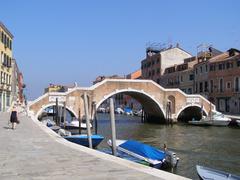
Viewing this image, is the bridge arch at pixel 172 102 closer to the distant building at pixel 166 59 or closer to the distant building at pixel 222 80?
the distant building at pixel 222 80

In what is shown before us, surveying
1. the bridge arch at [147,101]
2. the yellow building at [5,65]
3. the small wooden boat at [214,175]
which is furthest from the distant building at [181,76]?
the small wooden boat at [214,175]

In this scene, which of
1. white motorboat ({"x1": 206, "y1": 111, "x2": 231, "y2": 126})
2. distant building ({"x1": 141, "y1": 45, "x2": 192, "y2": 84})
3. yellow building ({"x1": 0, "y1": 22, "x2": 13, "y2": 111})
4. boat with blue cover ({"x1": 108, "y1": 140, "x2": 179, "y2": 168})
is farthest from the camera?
distant building ({"x1": 141, "y1": 45, "x2": 192, "y2": 84})

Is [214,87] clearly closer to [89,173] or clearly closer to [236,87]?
[236,87]

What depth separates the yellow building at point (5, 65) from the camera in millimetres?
34156

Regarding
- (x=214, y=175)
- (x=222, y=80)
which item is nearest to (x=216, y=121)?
(x=222, y=80)

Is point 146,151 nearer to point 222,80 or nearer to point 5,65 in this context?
point 5,65

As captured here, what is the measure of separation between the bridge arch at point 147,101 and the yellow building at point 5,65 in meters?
A: 8.73

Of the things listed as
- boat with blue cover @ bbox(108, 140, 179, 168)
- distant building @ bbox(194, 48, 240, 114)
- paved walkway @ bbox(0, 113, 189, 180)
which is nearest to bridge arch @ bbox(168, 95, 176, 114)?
distant building @ bbox(194, 48, 240, 114)

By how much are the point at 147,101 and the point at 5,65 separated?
51.4ft

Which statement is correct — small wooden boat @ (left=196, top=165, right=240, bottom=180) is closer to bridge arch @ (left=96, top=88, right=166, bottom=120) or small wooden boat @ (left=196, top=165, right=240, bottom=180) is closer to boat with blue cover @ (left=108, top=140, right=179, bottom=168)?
boat with blue cover @ (left=108, top=140, right=179, bottom=168)

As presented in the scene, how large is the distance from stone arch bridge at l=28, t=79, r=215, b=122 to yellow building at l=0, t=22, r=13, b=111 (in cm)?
318

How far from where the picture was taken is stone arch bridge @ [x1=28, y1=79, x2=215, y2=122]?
35.8 m

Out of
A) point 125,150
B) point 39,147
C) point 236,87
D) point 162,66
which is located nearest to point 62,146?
point 39,147

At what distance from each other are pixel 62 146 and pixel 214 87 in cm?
3769
